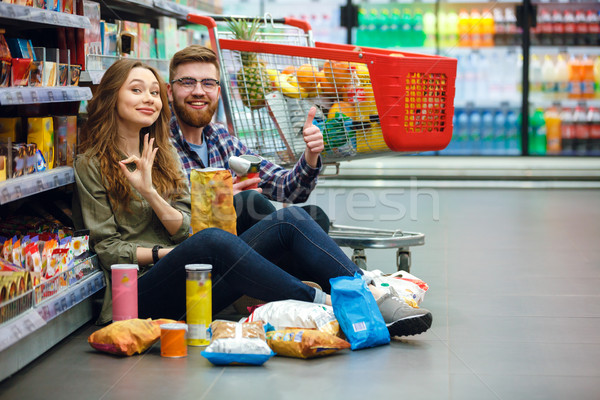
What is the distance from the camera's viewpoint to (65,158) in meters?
2.75

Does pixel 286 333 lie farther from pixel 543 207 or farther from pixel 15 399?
pixel 543 207

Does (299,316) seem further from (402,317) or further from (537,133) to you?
(537,133)

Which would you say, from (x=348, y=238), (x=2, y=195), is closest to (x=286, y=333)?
(x=2, y=195)

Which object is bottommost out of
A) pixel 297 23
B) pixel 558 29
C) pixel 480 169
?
pixel 480 169

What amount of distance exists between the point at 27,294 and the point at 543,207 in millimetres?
4732

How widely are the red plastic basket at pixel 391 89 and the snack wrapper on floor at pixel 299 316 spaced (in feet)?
3.65

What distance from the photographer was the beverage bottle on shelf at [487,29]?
7.84m

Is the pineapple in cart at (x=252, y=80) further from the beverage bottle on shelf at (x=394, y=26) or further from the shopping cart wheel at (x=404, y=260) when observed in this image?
the beverage bottle on shelf at (x=394, y=26)

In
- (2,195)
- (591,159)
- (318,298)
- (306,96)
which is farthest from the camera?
(591,159)

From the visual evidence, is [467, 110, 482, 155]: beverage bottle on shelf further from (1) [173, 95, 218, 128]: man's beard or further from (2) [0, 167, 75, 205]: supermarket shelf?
(2) [0, 167, 75, 205]: supermarket shelf

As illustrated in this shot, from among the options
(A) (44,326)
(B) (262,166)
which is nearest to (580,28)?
(B) (262,166)

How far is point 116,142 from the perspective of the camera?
2721 millimetres

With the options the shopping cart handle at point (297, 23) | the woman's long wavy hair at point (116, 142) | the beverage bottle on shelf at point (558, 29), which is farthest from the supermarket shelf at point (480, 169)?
the woman's long wavy hair at point (116, 142)

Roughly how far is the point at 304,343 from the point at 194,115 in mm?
1091
